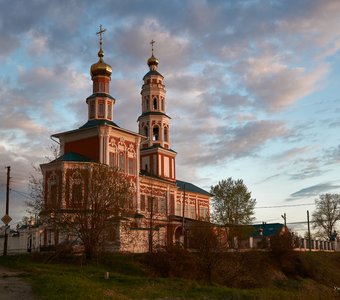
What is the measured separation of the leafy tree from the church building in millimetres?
3974

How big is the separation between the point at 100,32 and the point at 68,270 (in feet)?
95.4

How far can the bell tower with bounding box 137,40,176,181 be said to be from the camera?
176 ft

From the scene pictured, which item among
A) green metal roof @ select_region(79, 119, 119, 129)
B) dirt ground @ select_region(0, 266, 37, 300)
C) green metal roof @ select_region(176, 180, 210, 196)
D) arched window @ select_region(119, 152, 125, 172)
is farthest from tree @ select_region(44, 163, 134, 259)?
green metal roof @ select_region(176, 180, 210, 196)

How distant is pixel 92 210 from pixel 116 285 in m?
8.62

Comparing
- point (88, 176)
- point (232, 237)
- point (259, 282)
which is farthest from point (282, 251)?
point (88, 176)

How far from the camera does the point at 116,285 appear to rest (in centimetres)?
2323

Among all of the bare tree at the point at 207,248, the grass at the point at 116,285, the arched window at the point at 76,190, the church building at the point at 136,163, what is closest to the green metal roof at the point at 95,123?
the church building at the point at 136,163

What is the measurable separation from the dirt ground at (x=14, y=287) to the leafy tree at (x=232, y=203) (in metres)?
29.6

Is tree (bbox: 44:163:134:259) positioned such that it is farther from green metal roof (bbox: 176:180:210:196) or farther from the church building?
green metal roof (bbox: 176:180:210:196)

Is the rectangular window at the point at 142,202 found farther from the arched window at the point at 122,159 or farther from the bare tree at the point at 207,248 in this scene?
the bare tree at the point at 207,248

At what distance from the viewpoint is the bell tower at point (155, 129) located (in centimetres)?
5362

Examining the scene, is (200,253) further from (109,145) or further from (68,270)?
(109,145)

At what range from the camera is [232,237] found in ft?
145

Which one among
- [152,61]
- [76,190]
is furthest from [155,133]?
[76,190]
